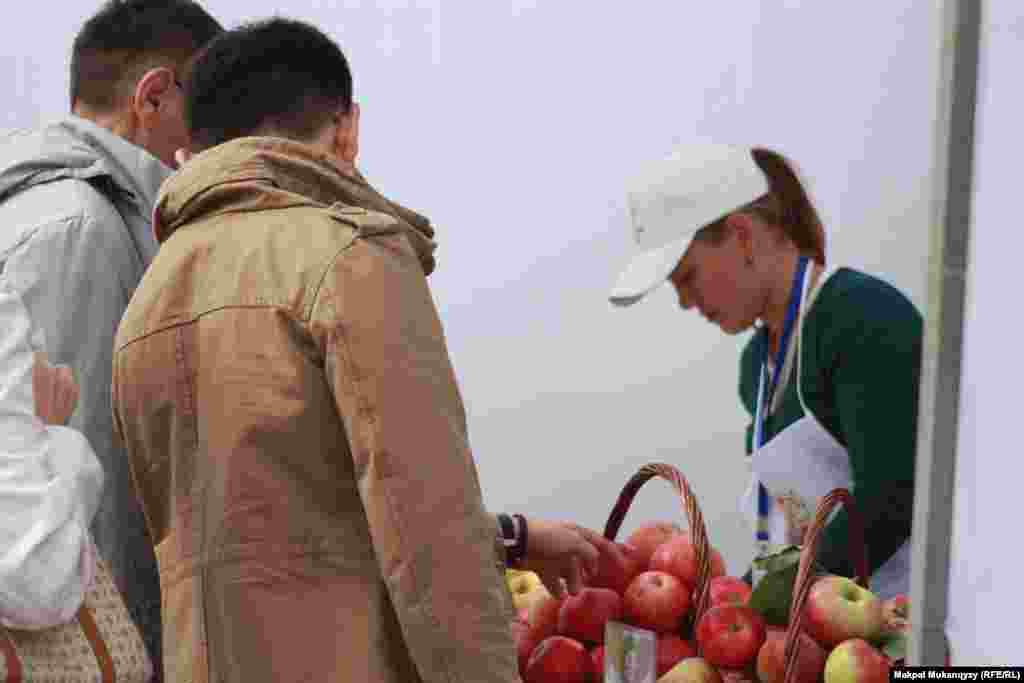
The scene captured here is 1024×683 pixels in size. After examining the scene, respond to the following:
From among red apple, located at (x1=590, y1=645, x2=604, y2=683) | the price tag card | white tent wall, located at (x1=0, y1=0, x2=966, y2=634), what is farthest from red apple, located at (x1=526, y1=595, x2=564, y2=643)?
white tent wall, located at (x1=0, y1=0, x2=966, y2=634)

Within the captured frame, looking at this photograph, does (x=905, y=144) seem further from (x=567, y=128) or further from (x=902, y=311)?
(x=902, y=311)

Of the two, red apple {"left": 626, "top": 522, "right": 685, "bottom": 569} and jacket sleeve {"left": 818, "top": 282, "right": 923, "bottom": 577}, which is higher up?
jacket sleeve {"left": 818, "top": 282, "right": 923, "bottom": 577}

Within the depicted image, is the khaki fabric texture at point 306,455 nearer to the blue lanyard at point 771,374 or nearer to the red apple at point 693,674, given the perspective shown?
the red apple at point 693,674

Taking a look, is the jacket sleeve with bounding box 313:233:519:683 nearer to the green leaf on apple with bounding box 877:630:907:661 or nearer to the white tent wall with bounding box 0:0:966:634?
the green leaf on apple with bounding box 877:630:907:661

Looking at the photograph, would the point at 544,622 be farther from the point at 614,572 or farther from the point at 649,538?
the point at 649,538

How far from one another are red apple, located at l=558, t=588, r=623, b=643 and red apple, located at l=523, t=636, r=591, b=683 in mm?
22

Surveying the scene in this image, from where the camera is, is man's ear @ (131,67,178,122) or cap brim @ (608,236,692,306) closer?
man's ear @ (131,67,178,122)

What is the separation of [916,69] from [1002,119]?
2264mm

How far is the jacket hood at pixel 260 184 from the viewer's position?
127cm

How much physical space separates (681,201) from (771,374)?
0.92 feet

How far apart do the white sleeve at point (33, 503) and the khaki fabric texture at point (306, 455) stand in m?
0.09

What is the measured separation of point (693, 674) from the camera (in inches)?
54.9

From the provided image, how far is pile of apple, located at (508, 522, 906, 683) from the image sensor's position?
1.38 metres

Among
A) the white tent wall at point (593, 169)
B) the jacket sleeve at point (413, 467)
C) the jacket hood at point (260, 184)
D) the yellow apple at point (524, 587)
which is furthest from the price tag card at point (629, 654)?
the white tent wall at point (593, 169)
